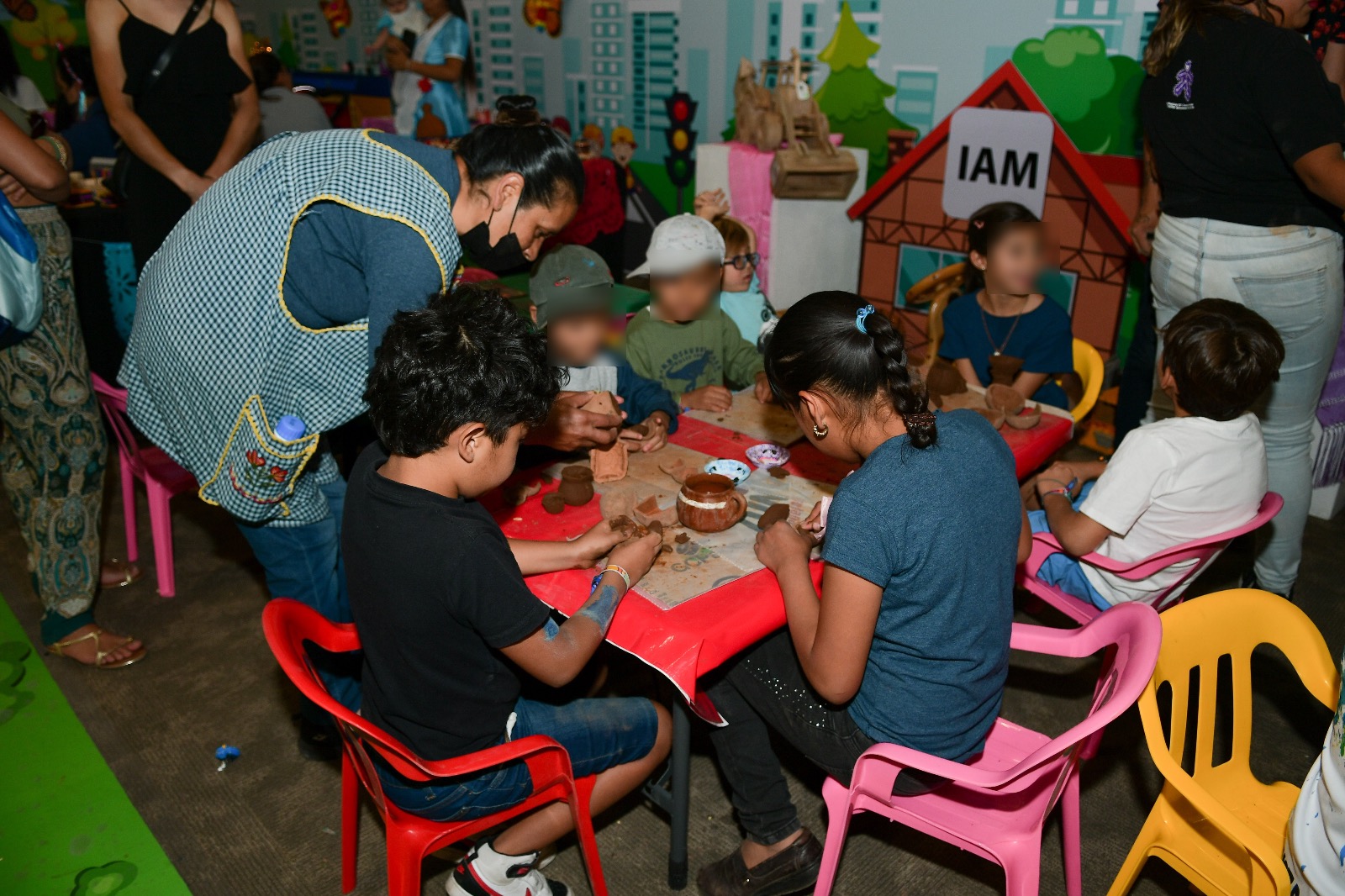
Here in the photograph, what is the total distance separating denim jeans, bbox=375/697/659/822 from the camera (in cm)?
188

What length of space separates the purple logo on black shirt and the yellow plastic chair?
1.86 m

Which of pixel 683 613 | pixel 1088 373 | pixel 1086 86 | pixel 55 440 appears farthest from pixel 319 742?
pixel 1086 86

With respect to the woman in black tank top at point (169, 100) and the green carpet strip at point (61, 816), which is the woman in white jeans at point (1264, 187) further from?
the green carpet strip at point (61, 816)

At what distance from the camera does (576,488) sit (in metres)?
2.30

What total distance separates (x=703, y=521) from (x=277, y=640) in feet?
3.02

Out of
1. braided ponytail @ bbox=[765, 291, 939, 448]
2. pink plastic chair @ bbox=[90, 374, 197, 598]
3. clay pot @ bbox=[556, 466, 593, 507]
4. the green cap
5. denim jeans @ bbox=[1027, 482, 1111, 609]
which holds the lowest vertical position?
pink plastic chair @ bbox=[90, 374, 197, 598]

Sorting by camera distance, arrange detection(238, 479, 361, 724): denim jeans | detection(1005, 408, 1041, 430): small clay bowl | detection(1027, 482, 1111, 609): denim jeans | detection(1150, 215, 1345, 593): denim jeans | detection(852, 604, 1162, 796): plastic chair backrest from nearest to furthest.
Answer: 1. detection(852, 604, 1162, 796): plastic chair backrest
2. detection(238, 479, 361, 724): denim jeans
3. detection(1027, 482, 1111, 609): denim jeans
4. detection(1005, 408, 1041, 430): small clay bowl
5. detection(1150, 215, 1345, 593): denim jeans

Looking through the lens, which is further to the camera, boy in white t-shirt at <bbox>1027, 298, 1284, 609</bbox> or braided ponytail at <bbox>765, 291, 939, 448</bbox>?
boy in white t-shirt at <bbox>1027, 298, 1284, 609</bbox>

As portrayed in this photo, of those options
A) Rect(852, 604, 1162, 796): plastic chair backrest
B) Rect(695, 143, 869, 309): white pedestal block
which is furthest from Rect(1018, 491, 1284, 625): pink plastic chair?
Rect(695, 143, 869, 309): white pedestal block

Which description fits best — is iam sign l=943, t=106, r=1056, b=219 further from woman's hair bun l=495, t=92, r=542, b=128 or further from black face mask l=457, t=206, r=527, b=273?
black face mask l=457, t=206, r=527, b=273

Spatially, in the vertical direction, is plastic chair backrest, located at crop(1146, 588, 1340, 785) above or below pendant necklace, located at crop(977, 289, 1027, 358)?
below

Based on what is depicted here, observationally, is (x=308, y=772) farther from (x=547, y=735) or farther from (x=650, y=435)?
(x=650, y=435)

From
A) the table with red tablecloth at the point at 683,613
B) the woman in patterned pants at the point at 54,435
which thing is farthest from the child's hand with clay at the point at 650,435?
the woman in patterned pants at the point at 54,435

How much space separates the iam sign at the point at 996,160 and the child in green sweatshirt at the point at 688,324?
186cm
